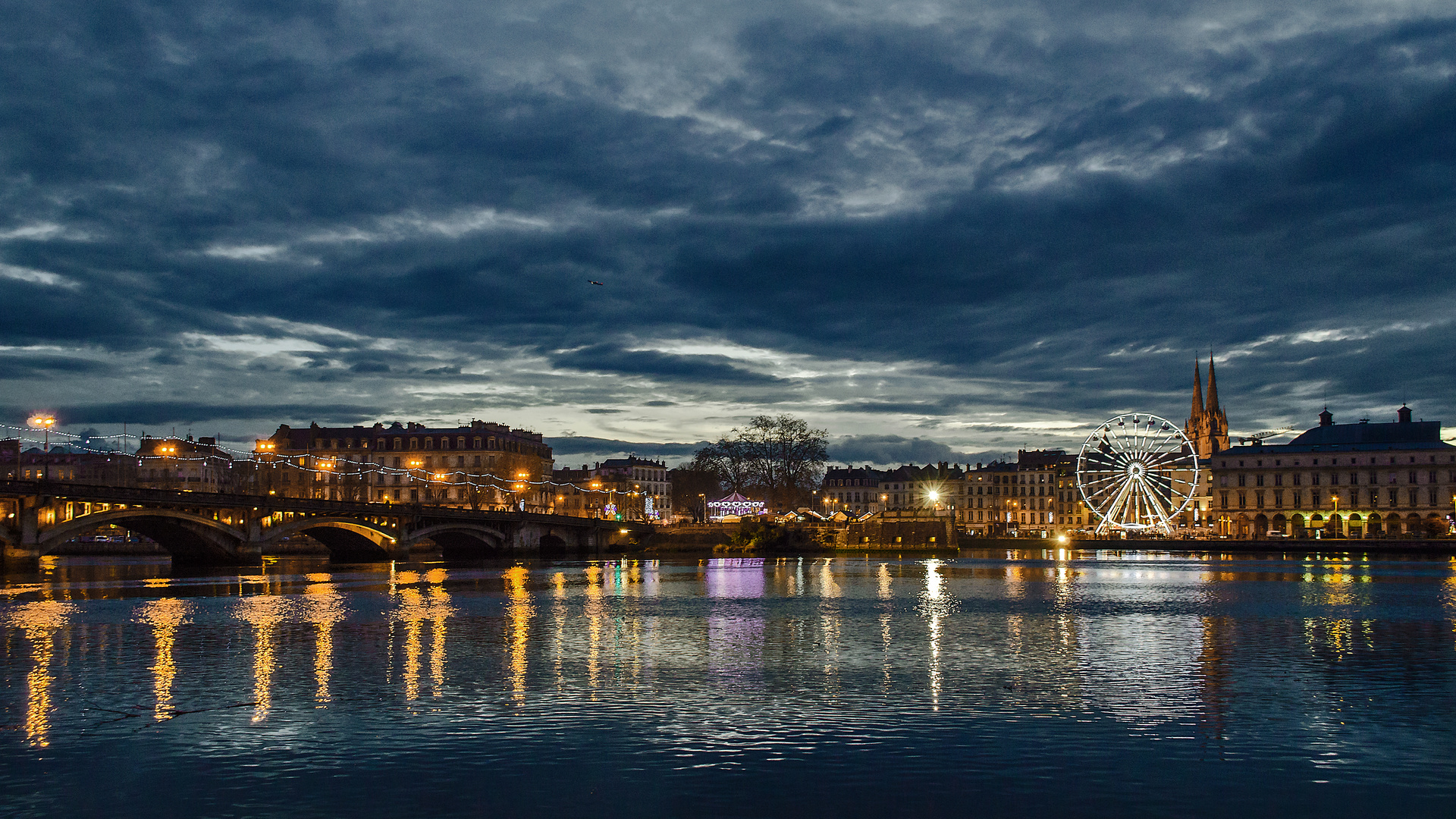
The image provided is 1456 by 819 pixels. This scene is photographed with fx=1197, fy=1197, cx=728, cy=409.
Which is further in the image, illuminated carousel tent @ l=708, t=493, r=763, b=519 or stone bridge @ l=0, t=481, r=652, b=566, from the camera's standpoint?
illuminated carousel tent @ l=708, t=493, r=763, b=519

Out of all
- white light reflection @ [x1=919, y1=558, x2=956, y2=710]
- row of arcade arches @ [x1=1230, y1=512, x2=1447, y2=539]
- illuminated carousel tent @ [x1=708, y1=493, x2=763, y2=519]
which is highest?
illuminated carousel tent @ [x1=708, y1=493, x2=763, y2=519]

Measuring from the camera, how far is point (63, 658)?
103ft

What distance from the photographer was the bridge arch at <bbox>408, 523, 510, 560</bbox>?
115625 millimetres

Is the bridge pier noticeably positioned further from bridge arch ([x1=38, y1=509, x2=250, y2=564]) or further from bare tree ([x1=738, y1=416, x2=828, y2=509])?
bare tree ([x1=738, y1=416, x2=828, y2=509])

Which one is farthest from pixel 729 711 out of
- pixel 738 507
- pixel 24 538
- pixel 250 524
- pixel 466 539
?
pixel 738 507

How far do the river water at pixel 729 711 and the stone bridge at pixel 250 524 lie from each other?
27896 mm

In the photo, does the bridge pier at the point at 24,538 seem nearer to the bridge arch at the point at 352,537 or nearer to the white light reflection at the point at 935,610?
the bridge arch at the point at 352,537

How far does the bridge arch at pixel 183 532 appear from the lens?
7594 centimetres

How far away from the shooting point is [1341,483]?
7003 inches

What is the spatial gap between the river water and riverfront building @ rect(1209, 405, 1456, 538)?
466 feet

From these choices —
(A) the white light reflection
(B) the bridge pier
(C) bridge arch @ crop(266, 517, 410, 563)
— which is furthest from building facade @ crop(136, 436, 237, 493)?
(A) the white light reflection

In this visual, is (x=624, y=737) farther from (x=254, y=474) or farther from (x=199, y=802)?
(x=254, y=474)

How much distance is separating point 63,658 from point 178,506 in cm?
5727

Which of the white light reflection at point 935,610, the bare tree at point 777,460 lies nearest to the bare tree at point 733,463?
the bare tree at point 777,460
